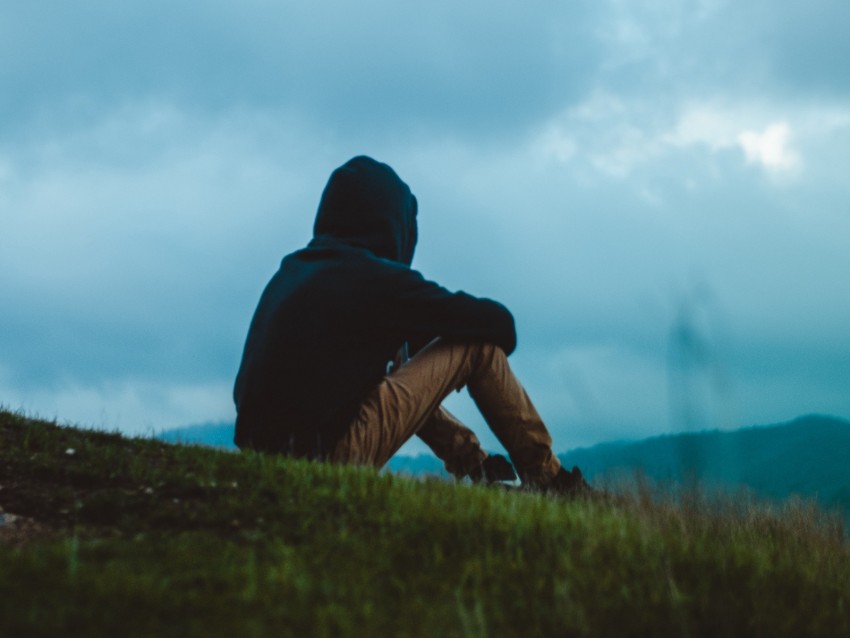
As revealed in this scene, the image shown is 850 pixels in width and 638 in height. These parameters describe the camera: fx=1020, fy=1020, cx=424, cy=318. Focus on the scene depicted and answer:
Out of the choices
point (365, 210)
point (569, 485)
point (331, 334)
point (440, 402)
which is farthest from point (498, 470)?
point (365, 210)

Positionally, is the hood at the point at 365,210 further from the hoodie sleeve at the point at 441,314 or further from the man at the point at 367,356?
the hoodie sleeve at the point at 441,314

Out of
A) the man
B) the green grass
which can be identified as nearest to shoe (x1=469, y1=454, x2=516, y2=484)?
the man

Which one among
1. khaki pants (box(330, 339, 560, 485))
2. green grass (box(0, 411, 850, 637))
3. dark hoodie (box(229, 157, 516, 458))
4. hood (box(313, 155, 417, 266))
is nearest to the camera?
green grass (box(0, 411, 850, 637))

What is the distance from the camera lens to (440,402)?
23.9ft

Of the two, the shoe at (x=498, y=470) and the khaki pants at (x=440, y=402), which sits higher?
the khaki pants at (x=440, y=402)

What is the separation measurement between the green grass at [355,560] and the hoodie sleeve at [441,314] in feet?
3.70

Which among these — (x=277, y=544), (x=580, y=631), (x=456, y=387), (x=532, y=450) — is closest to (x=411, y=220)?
(x=456, y=387)

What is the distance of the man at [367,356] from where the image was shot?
6.60 meters

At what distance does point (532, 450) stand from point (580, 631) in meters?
3.40

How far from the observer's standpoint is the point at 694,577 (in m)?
4.64

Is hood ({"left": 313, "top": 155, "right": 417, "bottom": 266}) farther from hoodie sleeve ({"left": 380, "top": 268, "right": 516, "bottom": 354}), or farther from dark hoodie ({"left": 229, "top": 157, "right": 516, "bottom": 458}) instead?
hoodie sleeve ({"left": 380, "top": 268, "right": 516, "bottom": 354})

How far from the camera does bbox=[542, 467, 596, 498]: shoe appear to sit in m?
7.08

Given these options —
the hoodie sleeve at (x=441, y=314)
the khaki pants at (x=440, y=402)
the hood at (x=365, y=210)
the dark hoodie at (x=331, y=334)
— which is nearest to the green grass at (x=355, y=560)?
the dark hoodie at (x=331, y=334)

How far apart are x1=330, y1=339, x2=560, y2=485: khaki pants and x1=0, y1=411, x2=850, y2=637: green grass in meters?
0.89
